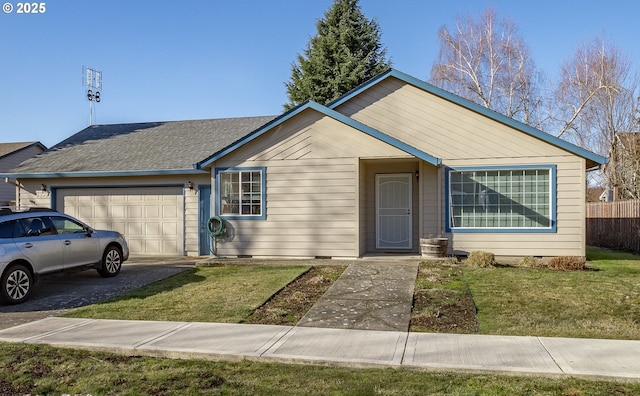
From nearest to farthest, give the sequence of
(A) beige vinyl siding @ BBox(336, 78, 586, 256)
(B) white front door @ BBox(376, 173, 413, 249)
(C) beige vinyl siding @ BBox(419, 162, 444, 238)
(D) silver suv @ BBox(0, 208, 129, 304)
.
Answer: (D) silver suv @ BBox(0, 208, 129, 304), (A) beige vinyl siding @ BBox(336, 78, 586, 256), (C) beige vinyl siding @ BBox(419, 162, 444, 238), (B) white front door @ BBox(376, 173, 413, 249)

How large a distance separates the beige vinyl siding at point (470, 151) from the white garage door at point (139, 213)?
6.29 meters

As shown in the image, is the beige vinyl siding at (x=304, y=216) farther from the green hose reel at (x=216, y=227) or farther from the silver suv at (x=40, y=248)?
the silver suv at (x=40, y=248)

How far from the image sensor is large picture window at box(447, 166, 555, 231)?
11.8m

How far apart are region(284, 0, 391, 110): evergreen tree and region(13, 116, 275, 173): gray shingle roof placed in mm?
9035

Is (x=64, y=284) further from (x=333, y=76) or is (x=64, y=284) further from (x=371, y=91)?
(x=333, y=76)

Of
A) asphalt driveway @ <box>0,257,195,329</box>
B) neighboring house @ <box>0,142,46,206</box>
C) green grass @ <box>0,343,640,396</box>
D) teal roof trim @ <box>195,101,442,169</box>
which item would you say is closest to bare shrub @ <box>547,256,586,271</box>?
teal roof trim @ <box>195,101,442,169</box>

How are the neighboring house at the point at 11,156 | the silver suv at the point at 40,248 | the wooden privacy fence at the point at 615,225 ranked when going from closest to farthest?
the silver suv at the point at 40,248 → the wooden privacy fence at the point at 615,225 → the neighboring house at the point at 11,156

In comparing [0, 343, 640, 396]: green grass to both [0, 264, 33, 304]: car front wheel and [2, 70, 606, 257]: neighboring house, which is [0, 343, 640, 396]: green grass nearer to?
[0, 264, 33, 304]: car front wheel

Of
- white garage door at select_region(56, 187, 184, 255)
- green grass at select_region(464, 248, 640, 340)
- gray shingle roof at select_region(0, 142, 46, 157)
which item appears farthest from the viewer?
gray shingle roof at select_region(0, 142, 46, 157)

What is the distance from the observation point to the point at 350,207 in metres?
11.9

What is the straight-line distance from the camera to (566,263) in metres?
10.6

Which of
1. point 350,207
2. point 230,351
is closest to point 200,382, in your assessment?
point 230,351

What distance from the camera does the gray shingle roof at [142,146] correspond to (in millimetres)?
14641

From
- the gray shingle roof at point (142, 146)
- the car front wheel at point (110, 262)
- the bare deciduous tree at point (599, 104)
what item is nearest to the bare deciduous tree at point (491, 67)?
the bare deciduous tree at point (599, 104)
